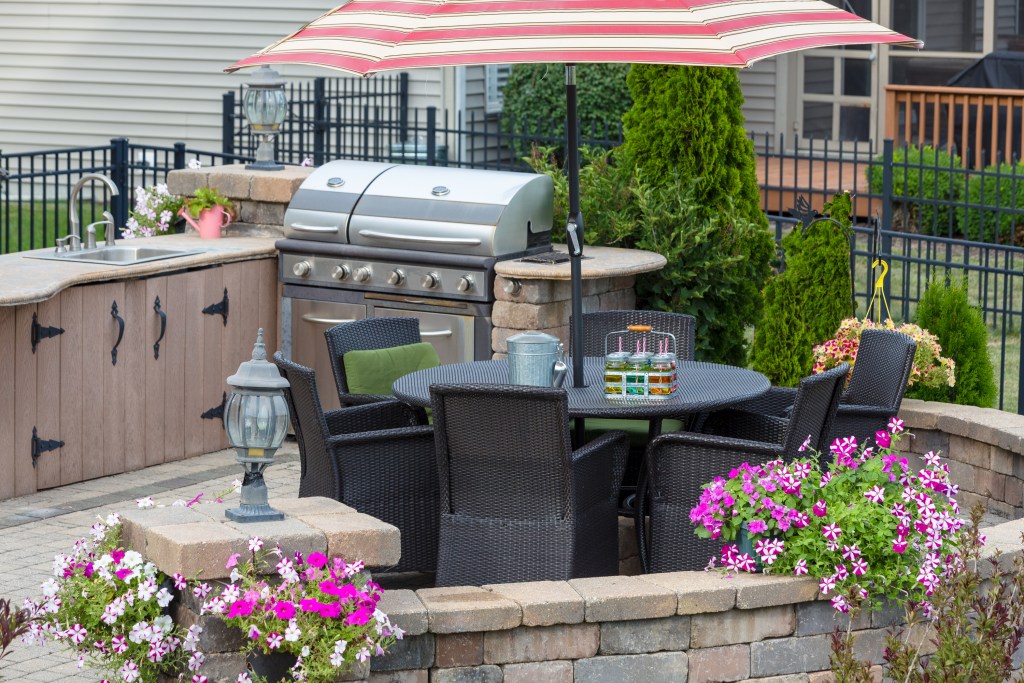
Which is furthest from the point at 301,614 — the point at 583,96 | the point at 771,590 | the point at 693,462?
the point at 583,96

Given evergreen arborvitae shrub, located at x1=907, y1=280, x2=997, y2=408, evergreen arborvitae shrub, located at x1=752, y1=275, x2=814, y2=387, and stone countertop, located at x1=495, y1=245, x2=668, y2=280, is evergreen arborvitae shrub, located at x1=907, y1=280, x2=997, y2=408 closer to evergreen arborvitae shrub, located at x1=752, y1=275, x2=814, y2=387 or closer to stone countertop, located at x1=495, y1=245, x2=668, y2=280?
evergreen arborvitae shrub, located at x1=752, y1=275, x2=814, y2=387

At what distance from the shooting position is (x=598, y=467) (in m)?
5.67

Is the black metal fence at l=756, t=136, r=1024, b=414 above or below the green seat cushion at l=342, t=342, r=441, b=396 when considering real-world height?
above

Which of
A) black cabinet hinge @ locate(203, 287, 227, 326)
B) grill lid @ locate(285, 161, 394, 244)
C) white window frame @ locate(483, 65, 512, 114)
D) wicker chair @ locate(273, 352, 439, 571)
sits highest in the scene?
white window frame @ locate(483, 65, 512, 114)

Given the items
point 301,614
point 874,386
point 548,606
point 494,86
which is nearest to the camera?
point 301,614

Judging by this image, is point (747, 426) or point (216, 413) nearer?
point (747, 426)

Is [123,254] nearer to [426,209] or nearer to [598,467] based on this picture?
[426,209]

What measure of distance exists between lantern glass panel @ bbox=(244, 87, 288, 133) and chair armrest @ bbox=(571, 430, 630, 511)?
457 centimetres

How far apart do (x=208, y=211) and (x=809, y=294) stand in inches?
136

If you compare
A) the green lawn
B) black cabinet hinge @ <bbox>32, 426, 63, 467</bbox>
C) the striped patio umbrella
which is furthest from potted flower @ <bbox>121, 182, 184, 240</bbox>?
the green lawn

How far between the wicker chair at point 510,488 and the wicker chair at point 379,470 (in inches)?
16.5

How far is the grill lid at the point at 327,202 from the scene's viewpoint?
28.2ft

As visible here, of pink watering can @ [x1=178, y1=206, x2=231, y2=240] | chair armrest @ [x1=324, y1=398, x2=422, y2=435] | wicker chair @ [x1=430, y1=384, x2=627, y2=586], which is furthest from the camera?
pink watering can @ [x1=178, y1=206, x2=231, y2=240]

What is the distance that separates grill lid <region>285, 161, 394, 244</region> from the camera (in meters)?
8.61
